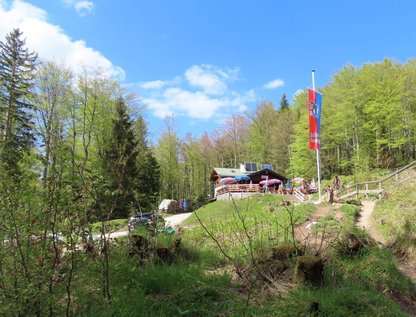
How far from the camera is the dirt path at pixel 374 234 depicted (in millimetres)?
6844

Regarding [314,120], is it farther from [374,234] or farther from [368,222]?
[374,234]

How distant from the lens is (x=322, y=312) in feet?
13.0

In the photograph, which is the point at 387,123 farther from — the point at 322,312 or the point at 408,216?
the point at 322,312

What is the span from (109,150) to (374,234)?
82.7 feet

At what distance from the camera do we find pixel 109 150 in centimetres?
3152

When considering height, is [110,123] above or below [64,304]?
above

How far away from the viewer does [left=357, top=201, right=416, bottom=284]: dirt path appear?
6844 millimetres

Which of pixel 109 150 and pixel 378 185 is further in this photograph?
pixel 109 150

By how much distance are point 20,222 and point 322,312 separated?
328 cm

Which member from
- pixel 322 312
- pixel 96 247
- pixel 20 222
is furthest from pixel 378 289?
pixel 20 222

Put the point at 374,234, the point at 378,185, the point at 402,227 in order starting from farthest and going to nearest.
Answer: the point at 378,185 → the point at 374,234 → the point at 402,227

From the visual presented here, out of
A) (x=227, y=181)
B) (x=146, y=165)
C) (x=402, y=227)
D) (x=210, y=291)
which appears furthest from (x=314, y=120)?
(x=146, y=165)

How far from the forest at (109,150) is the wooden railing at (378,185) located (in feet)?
14.5

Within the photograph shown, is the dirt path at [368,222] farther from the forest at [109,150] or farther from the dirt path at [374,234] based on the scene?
the forest at [109,150]
